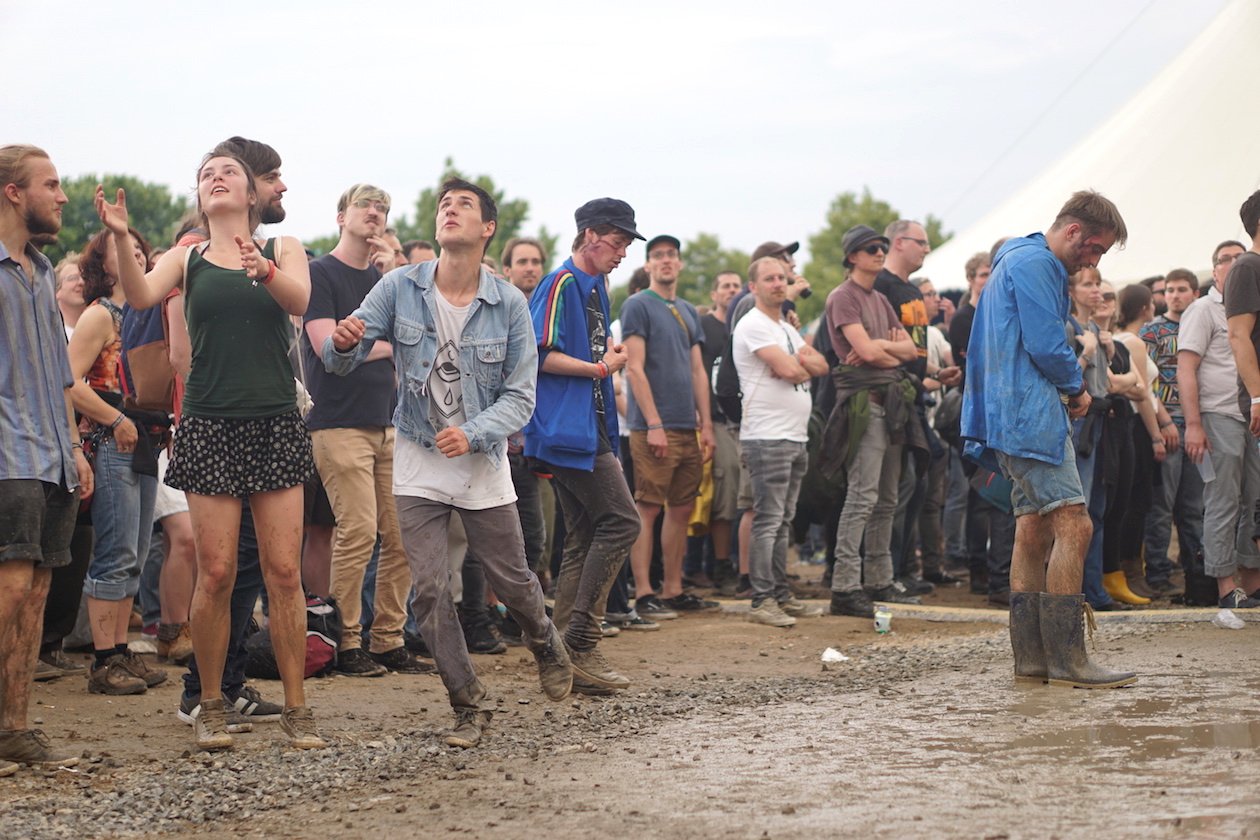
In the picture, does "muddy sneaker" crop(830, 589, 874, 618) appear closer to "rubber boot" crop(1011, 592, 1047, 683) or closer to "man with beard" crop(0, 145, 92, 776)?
"rubber boot" crop(1011, 592, 1047, 683)

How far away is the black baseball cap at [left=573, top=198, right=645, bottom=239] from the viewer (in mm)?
7523

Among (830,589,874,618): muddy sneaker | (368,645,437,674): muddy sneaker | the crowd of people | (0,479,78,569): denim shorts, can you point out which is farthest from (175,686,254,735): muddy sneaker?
(830,589,874,618): muddy sneaker

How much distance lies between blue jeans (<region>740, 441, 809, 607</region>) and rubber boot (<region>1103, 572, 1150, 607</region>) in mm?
2459

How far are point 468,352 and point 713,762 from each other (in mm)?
2005

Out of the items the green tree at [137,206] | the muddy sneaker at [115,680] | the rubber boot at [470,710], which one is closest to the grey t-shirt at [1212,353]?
the rubber boot at [470,710]

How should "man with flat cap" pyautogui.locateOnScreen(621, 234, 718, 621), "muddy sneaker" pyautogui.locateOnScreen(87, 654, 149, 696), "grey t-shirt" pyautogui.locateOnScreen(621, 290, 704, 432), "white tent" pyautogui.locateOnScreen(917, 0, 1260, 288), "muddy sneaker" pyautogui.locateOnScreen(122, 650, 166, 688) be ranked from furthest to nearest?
"white tent" pyautogui.locateOnScreen(917, 0, 1260, 288) < "grey t-shirt" pyautogui.locateOnScreen(621, 290, 704, 432) < "man with flat cap" pyautogui.locateOnScreen(621, 234, 718, 621) < "muddy sneaker" pyautogui.locateOnScreen(122, 650, 166, 688) < "muddy sneaker" pyautogui.locateOnScreen(87, 654, 149, 696)

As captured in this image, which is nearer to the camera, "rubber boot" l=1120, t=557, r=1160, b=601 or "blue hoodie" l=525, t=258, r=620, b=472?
"blue hoodie" l=525, t=258, r=620, b=472

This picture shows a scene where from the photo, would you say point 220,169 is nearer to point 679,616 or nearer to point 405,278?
point 405,278

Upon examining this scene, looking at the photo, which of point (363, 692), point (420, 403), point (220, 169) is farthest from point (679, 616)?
point (220, 169)

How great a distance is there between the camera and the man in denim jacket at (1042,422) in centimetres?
669

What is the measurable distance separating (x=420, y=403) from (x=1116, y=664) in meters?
3.80

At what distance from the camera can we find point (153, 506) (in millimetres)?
7652

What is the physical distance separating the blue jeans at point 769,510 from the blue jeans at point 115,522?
13.5 feet

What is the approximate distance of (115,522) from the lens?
292 inches
